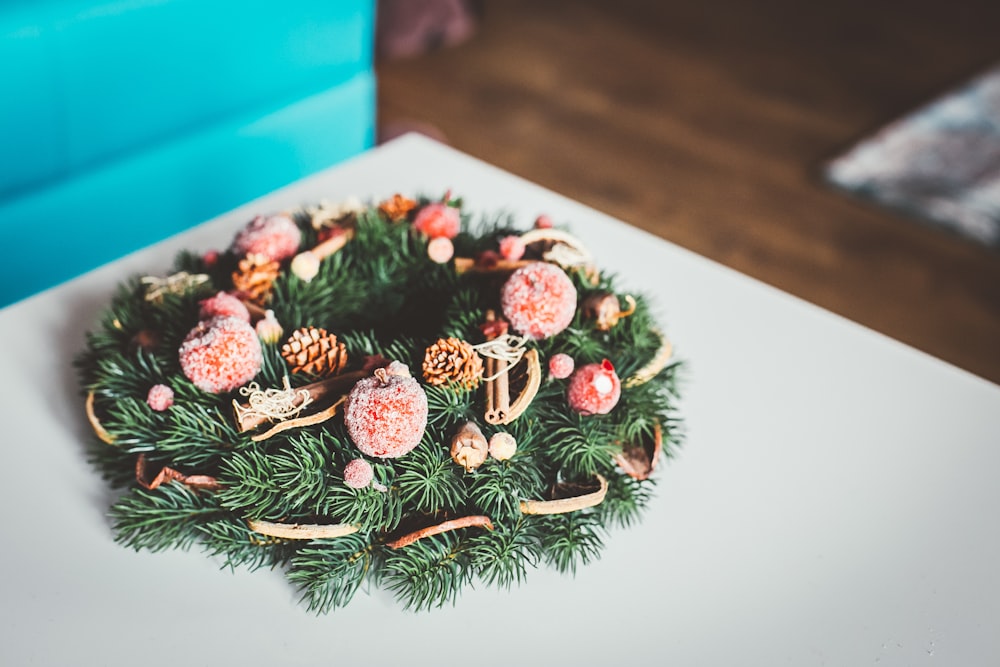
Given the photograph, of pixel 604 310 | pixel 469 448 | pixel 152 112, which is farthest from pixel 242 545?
pixel 152 112

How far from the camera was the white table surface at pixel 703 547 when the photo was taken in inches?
21.7

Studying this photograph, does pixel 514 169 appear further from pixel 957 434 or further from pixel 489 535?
pixel 489 535

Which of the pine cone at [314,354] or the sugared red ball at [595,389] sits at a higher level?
the pine cone at [314,354]

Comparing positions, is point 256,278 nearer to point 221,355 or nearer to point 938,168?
point 221,355

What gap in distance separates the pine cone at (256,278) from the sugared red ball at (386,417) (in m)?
0.16

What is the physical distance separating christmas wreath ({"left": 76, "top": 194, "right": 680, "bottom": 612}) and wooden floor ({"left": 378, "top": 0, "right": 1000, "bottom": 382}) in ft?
3.82

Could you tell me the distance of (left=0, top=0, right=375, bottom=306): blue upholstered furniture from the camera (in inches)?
42.4

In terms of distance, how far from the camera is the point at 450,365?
0.59 meters

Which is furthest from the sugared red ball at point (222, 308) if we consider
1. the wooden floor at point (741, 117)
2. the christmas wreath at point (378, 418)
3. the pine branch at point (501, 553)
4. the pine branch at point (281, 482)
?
the wooden floor at point (741, 117)

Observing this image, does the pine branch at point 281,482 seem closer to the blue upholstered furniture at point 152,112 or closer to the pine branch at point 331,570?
the pine branch at point 331,570

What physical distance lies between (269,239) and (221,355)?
0.46 ft

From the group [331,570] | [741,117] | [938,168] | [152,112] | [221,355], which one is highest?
[741,117]

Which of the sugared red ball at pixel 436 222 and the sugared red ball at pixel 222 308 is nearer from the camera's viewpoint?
the sugared red ball at pixel 222 308

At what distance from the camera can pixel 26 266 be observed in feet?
3.73
